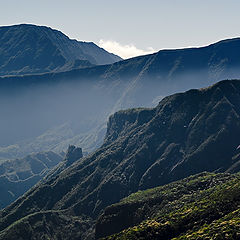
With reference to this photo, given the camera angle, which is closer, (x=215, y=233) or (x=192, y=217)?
(x=215, y=233)

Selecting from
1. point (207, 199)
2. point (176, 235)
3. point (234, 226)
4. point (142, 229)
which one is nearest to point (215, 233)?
point (234, 226)

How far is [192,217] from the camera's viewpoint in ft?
527

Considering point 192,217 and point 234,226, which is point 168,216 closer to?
point 192,217

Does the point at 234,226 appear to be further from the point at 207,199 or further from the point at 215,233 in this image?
the point at 207,199

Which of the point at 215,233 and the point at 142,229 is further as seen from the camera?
the point at 142,229

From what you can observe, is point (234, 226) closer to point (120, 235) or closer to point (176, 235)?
point (176, 235)

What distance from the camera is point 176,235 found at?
153m

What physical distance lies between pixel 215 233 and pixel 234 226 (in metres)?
7.29

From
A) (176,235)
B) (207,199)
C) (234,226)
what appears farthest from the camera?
(207,199)

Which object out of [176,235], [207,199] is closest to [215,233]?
[176,235]

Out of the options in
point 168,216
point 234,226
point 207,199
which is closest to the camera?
point 234,226

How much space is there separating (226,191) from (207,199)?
10299 millimetres

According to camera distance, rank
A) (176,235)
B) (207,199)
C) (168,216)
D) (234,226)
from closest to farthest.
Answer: (234,226)
(176,235)
(168,216)
(207,199)

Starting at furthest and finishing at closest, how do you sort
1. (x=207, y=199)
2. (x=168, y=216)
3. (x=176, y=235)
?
(x=207, y=199) → (x=168, y=216) → (x=176, y=235)
